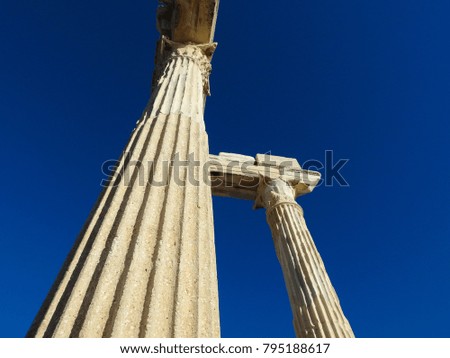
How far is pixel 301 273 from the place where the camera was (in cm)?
858

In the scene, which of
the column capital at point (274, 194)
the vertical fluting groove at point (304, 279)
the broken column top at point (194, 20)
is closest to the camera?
the vertical fluting groove at point (304, 279)

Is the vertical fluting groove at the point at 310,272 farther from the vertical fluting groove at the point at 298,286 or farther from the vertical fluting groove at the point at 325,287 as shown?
the vertical fluting groove at the point at 298,286

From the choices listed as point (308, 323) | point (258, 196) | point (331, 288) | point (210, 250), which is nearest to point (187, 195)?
point (210, 250)

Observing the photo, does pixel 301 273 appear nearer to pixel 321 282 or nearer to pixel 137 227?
pixel 321 282

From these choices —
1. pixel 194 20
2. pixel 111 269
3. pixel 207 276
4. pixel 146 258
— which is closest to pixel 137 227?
pixel 146 258

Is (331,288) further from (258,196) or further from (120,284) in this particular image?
(120,284)

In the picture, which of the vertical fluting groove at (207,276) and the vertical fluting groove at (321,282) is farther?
the vertical fluting groove at (321,282)

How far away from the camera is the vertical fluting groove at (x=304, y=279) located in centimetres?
734

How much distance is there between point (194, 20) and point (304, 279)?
28.9ft

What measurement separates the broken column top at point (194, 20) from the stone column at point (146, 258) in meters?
6.18

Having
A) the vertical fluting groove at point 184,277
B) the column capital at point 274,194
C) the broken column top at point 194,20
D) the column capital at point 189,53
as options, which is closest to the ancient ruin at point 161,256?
the vertical fluting groove at point 184,277

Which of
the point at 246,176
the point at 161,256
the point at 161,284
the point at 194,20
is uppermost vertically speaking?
the point at 194,20

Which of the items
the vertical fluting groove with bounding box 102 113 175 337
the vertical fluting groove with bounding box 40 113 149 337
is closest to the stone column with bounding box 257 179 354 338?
the vertical fluting groove with bounding box 102 113 175 337

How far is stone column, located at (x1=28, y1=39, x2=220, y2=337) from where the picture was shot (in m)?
2.96
